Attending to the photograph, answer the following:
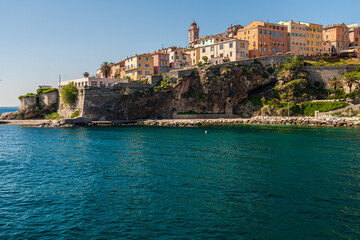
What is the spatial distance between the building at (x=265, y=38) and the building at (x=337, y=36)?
2638 cm

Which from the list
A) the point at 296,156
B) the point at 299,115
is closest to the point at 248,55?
the point at 299,115

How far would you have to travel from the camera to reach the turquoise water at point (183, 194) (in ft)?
49.6

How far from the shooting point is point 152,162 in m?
31.2

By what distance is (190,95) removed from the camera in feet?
283

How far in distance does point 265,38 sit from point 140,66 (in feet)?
146

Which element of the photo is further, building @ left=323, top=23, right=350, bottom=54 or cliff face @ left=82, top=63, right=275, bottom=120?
building @ left=323, top=23, right=350, bottom=54

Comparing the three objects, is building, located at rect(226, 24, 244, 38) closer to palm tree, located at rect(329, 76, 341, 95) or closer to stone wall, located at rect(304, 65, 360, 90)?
stone wall, located at rect(304, 65, 360, 90)

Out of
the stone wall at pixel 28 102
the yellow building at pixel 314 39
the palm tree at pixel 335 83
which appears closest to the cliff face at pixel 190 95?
the palm tree at pixel 335 83

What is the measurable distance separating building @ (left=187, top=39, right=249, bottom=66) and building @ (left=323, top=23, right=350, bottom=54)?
4494 centimetres

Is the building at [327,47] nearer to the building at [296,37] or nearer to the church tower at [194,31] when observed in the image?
the building at [296,37]

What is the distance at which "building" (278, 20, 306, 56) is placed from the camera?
96.5 meters

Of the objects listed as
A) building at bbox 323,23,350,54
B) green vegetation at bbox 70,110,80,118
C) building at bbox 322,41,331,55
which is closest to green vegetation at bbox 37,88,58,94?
green vegetation at bbox 70,110,80,118

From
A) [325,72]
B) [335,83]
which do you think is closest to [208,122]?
[335,83]

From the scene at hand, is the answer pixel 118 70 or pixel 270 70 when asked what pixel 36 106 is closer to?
pixel 118 70
